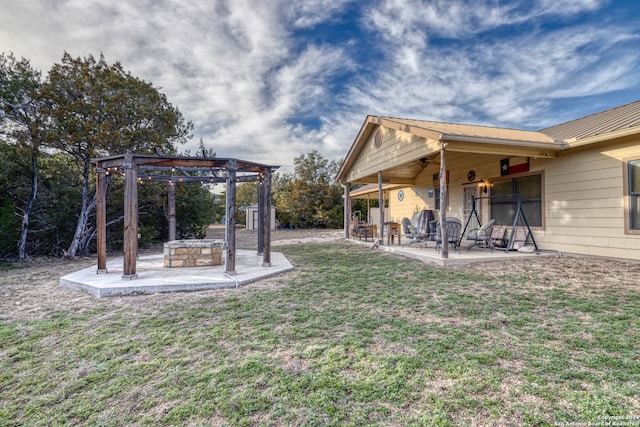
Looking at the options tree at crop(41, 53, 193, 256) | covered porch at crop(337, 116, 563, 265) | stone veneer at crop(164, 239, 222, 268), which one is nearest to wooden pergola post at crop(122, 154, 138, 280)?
stone veneer at crop(164, 239, 222, 268)

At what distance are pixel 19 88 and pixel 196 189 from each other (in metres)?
5.41

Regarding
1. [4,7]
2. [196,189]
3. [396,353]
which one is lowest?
[396,353]

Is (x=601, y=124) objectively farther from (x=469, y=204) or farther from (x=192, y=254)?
(x=192, y=254)

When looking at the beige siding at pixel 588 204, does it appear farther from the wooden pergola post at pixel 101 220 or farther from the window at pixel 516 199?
the wooden pergola post at pixel 101 220

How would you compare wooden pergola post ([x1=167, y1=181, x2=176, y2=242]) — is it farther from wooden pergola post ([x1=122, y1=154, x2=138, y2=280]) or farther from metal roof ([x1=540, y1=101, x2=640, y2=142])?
metal roof ([x1=540, y1=101, x2=640, y2=142])

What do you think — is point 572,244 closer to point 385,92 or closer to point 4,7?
point 385,92

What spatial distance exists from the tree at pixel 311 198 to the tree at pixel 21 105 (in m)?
14.9

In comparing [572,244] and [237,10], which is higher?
[237,10]

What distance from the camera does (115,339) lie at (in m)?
2.71

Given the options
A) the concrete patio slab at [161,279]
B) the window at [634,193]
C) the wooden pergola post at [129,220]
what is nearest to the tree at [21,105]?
the concrete patio slab at [161,279]

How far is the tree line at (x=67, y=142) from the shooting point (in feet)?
23.5

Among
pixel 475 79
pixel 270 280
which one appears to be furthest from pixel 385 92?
pixel 270 280

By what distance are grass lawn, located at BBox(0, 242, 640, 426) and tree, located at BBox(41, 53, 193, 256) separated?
15.2ft

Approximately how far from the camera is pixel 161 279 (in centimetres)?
473
